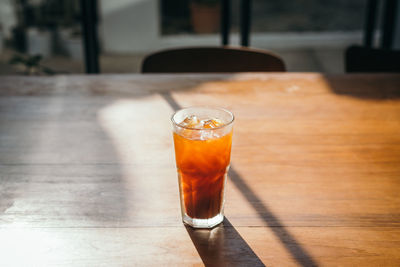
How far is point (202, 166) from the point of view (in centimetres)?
56

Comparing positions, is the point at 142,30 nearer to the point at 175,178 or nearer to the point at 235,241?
the point at 175,178

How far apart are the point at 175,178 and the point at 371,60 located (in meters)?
1.04

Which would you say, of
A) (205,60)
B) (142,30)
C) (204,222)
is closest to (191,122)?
(204,222)

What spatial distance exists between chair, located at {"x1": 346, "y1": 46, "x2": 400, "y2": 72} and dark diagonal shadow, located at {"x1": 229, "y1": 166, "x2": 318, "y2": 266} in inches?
37.0

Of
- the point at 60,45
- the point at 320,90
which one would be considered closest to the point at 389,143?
the point at 320,90

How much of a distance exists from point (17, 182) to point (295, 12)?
15.4 feet

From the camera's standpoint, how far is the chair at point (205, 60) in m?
1.39

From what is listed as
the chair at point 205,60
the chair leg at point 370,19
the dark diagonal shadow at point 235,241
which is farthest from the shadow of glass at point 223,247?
the chair leg at point 370,19

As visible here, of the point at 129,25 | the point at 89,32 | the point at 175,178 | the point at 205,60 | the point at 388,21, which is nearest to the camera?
the point at 175,178

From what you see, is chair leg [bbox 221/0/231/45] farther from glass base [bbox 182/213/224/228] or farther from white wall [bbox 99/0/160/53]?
white wall [bbox 99/0/160/53]

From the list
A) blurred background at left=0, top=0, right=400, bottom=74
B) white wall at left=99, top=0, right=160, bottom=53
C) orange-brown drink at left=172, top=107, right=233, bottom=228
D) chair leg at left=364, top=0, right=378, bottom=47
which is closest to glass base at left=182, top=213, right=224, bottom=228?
orange-brown drink at left=172, top=107, right=233, bottom=228

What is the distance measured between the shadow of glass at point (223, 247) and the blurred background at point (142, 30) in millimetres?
3841

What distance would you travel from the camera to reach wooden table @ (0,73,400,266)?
0.53 m

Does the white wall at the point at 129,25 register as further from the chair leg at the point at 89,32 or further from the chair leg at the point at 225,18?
the chair leg at the point at 225,18
